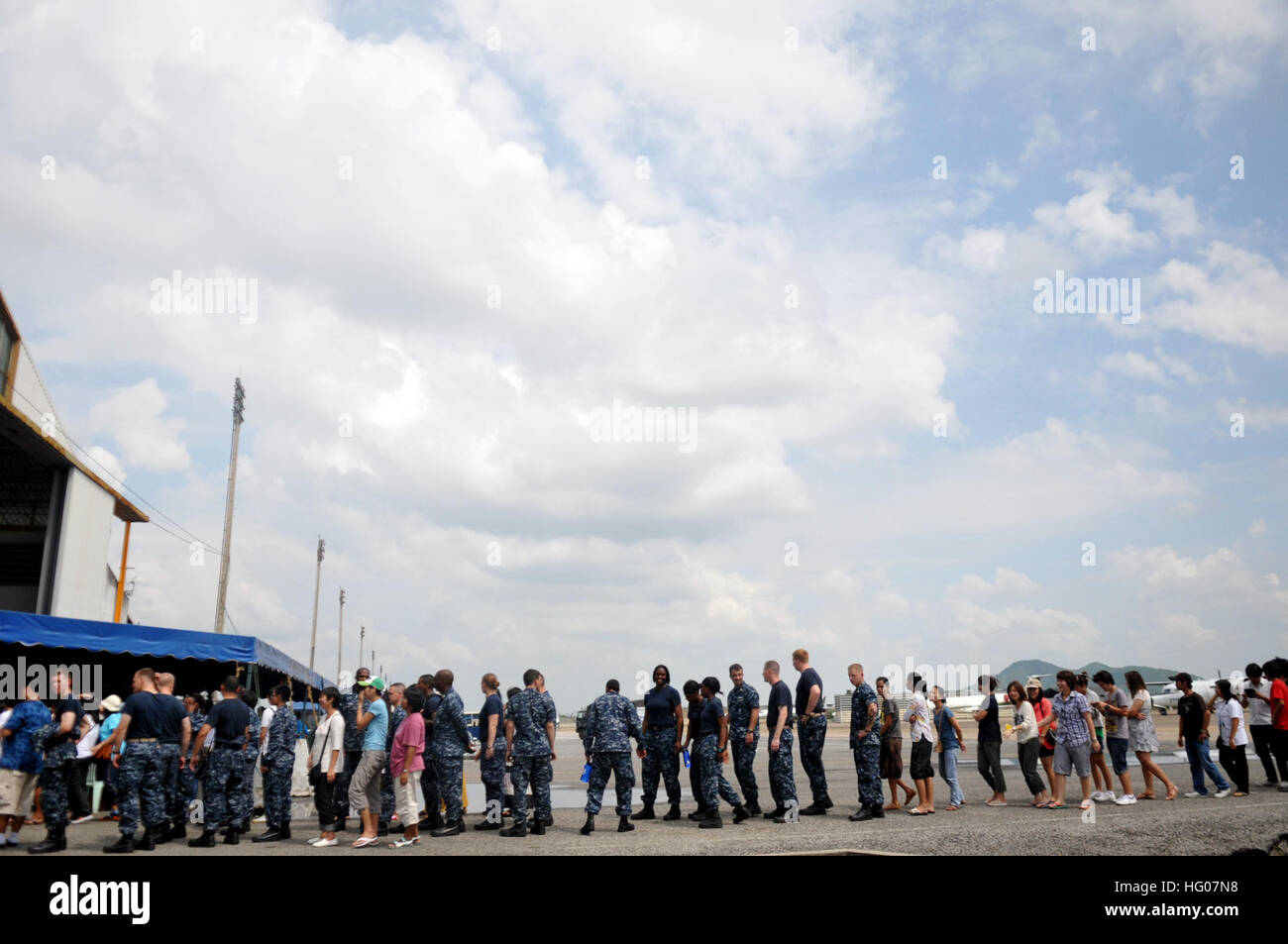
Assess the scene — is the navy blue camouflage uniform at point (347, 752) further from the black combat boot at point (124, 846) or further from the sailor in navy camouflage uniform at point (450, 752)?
the black combat boot at point (124, 846)

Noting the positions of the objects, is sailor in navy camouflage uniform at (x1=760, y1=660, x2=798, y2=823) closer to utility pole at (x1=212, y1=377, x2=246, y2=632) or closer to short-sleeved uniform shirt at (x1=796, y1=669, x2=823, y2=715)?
short-sleeved uniform shirt at (x1=796, y1=669, x2=823, y2=715)

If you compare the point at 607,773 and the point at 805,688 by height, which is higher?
the point at 805,688

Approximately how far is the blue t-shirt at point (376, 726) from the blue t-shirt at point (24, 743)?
3362 millimetres

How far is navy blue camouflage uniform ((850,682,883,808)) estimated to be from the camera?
10.4 meters

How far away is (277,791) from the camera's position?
981 cm

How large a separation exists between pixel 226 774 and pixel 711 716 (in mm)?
5627

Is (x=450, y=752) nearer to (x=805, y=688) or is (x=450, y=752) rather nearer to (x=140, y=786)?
(x=140, y=786)

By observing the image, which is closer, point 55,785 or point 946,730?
point 55,785

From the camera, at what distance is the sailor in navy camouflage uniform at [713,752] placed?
33.9 feet

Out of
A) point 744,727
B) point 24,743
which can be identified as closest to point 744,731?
point 744,727
